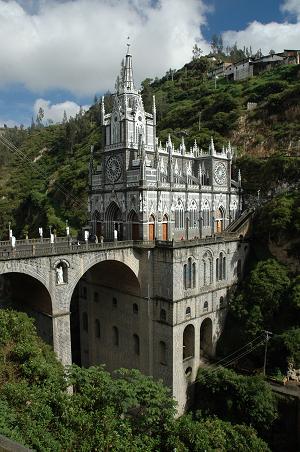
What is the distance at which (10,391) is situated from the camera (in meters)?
15.7

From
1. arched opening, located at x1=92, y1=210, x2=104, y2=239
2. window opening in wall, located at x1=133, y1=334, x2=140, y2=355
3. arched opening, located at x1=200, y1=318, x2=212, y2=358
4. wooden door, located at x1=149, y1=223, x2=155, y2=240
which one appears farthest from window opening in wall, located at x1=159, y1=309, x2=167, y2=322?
arched opening, located at x1=92, y1=210, x2=104, y2=239

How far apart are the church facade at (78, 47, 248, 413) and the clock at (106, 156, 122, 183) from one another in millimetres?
105

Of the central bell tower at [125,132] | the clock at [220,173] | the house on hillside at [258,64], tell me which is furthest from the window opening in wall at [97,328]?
the house on hillside at [258,64]

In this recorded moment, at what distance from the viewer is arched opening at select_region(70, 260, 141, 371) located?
3740 cm

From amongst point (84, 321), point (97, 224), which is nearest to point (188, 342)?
point (84, 321)

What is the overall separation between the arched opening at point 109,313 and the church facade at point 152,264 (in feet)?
0.36

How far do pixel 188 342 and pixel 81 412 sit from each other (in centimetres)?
2364

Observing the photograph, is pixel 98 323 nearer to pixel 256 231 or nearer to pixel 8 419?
pixel 256 231

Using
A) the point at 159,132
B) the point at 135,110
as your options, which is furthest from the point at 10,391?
the point at 159,132

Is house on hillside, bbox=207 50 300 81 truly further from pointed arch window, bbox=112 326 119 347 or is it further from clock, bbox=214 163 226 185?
pointed arch window, bbox=112 326 119 347

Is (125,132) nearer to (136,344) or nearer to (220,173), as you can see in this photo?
(220,173)

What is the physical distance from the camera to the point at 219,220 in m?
46.8

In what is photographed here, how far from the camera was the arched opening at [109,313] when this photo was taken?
3740 centimetres

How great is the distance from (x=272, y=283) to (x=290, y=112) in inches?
1610
